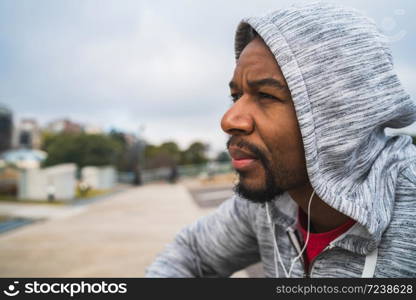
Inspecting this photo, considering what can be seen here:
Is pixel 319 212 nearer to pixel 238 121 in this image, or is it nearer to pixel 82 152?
pixel 238 121

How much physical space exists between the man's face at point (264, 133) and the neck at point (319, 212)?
0.20 feet

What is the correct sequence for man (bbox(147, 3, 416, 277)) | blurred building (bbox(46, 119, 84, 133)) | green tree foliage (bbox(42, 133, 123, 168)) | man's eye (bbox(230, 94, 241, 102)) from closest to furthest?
man (bbox(147, 3, 416, 277))
man's eye (bbox(230, 94, 241, 102))
green tree foliage (bbox(42, 133, 123, 168))
blurred building (bbox(46, 119, 84, 133))

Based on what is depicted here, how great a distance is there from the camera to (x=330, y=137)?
1.07 m

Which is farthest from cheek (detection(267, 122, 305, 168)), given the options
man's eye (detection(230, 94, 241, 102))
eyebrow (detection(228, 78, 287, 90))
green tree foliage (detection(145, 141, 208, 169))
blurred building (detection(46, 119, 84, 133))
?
blurred building (detection(46, 119, 84, 133))

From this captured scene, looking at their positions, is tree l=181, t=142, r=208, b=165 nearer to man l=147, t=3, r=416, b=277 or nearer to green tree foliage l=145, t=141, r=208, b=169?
green tree foliage l=145, t=141, r=208, b=169

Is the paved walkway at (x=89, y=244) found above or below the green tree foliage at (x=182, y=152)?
below

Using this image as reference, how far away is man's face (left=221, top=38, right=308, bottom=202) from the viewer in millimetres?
1104

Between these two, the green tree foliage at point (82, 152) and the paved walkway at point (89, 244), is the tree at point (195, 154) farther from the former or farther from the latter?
the paved walkway at point (89, 244)

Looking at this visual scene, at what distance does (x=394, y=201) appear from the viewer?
1070mm

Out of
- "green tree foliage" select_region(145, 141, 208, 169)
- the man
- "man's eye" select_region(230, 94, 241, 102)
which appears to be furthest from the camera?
"green tree foliage" select_region(145, 141, 208, 169)

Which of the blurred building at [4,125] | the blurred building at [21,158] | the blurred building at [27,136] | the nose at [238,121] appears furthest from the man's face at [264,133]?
the blurred building at [27,136]

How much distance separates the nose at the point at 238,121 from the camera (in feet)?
3.66

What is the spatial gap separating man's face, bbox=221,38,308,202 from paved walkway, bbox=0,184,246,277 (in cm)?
280

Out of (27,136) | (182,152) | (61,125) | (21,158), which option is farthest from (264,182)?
(61,125)
